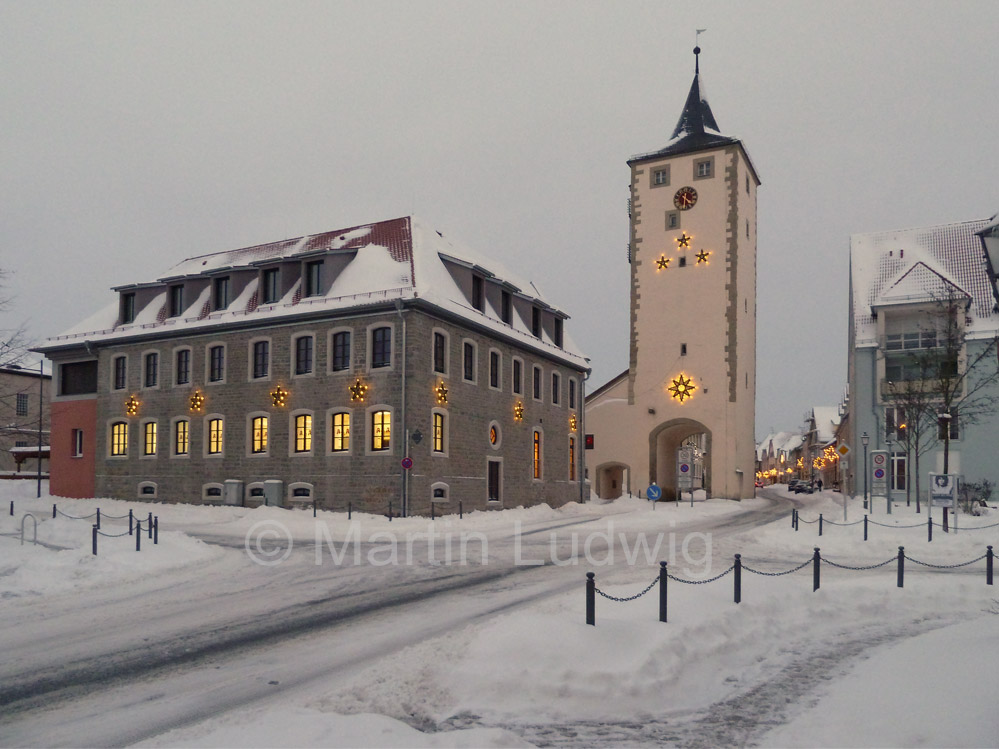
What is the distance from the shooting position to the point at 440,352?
31391 millimetres

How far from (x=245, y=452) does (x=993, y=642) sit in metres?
27.7

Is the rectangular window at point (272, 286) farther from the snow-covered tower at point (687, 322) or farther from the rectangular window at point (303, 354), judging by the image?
the snow-covered tower at point (687, 322)

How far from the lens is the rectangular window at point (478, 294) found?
34.6 metres

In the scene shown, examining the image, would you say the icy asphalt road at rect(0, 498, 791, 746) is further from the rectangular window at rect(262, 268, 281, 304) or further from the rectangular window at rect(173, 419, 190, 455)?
the rectangular window at rect(173, 419, 190, 455)

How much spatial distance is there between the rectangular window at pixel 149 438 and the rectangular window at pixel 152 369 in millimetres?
1726

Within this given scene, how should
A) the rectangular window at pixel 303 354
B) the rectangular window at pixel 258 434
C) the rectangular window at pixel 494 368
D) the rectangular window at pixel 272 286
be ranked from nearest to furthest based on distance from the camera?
1. the rectangular window at pixel 303 354
2. the rectangular window at pixel 258 434
3. the rectangular window at pixel 272 286
4. the rectangular window at pixel 494 368

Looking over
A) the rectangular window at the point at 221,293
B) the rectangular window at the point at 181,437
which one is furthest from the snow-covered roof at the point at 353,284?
the rectangular window at the point at 181,437

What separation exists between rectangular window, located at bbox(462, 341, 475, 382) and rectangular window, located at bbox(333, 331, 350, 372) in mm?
4579

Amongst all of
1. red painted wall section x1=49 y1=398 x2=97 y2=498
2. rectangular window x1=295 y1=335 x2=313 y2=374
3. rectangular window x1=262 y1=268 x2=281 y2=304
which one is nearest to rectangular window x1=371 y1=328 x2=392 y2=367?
rectangular window x1=295 y1=335 x2=313 y2=374

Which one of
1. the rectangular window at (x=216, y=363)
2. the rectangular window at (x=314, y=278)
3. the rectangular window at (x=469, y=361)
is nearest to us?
the rectangular window at (x=314, y=278)

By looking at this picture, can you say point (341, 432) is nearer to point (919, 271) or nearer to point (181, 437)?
point (181, 437)

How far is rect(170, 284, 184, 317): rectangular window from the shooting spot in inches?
1446

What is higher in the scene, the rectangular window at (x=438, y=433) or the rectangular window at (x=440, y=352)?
the rectangular window at (x=440, y=352)

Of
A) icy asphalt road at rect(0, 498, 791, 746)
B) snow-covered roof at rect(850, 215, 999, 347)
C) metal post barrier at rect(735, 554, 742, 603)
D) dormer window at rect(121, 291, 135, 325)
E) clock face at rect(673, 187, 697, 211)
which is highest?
clock face at rect(673, 187, 697, 211)
